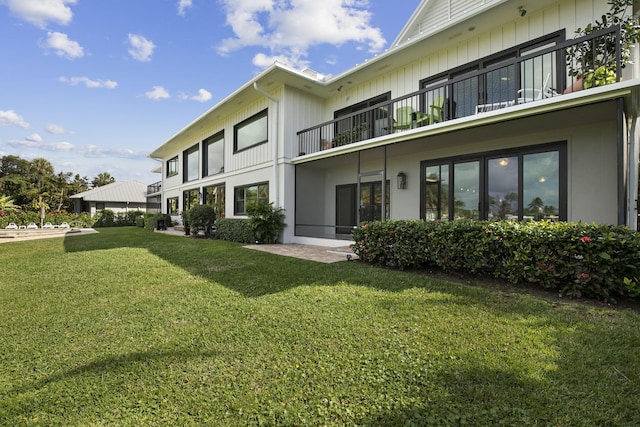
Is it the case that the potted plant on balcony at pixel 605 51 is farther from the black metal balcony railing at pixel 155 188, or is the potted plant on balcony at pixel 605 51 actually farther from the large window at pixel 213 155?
the black metal balcony railing at pixel 155 188

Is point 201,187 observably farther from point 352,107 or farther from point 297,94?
point 352,107

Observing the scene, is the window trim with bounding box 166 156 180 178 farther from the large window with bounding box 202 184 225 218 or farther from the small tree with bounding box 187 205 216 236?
the small tree with bounding box 187 205 216 236

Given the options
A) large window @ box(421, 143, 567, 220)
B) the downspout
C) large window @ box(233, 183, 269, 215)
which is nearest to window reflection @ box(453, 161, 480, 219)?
large window @ box(421, 143, 567, 220)

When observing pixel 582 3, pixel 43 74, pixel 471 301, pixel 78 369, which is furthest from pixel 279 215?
pixel 43 74

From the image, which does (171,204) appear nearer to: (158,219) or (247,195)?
(158,219)

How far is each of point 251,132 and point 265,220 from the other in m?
4.46

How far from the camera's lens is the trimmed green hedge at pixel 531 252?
362 centimetres

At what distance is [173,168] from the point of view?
20812mm

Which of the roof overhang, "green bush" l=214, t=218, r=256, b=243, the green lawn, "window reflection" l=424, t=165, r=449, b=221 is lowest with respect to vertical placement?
the green lawn

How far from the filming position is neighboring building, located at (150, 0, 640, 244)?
5.91 meters

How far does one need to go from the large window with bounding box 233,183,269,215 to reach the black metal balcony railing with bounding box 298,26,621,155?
2.17 metres

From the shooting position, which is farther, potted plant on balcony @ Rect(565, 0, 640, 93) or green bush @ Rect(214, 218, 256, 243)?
green bush @ Rect(214, 218, 256, 243)

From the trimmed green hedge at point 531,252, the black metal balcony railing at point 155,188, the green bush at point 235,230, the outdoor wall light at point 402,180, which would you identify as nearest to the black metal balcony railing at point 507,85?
the outdoor wall light at point 402,180

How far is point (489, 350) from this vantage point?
2559 millimetres
